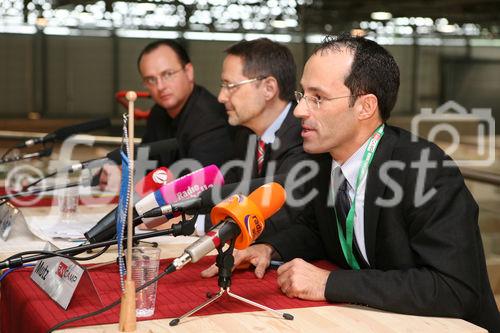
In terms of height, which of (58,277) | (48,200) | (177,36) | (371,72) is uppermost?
(177,36)

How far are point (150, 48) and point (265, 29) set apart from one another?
606 centimetres

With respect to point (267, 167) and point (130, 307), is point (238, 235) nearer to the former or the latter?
point (130, 307)

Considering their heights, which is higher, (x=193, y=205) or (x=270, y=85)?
(x=270, y=85)

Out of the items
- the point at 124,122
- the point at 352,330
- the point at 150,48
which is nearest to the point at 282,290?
the point at 352,330

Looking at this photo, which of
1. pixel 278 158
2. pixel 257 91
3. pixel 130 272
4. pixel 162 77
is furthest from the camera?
pixel 162 77

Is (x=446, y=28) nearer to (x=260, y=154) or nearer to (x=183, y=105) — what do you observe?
(x=183, y=105)

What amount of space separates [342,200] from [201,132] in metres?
1.68

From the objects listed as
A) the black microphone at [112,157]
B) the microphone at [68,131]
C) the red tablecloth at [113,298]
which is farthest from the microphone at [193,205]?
the microphone at [68,131]

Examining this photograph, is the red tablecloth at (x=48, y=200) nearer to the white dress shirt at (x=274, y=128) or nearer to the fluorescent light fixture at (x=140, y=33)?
the white dress shirt at (x=274, y=128)

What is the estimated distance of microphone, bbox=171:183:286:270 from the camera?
1486mm

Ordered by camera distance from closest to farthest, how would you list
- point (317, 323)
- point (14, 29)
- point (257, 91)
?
point (317, 323) < point (257, 91) < point (14, 29)

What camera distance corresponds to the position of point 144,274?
167cm

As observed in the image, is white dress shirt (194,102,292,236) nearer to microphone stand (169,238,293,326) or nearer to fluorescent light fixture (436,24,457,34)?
microphone stand (169,238,293,326)

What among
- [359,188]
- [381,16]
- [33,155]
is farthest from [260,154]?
[381,16]
